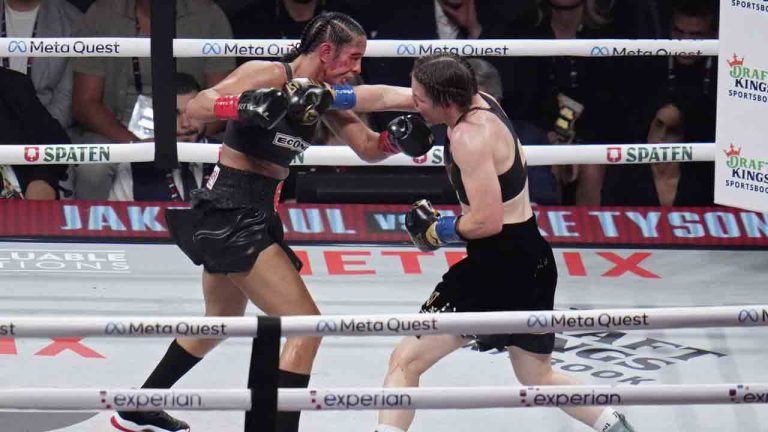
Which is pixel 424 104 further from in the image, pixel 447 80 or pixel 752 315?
pixel 752 315

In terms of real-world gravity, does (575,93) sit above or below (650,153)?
above

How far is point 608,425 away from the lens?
3875 mm

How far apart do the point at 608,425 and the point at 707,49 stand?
7.56 ft

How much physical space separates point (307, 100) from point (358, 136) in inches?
22.9

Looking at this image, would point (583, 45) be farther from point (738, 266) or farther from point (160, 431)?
point (160, 431)

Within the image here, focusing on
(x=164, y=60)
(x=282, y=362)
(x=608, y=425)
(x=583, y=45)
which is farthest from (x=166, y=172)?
(x=608, y=425)

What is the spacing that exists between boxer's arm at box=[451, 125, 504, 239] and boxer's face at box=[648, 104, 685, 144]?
9.26 feet

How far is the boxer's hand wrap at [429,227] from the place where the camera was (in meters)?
3.88

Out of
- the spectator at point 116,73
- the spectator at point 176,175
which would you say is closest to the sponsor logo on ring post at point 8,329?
the spectator at point 176,175

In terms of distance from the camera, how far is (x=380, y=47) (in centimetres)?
552

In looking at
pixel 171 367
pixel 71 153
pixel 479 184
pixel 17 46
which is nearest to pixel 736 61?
pixel 479 184

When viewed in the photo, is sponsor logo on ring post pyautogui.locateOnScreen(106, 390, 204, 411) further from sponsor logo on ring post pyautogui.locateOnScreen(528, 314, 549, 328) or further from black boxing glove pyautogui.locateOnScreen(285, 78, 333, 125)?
black boxing glove pyautogui.locateOnScreen(285, 78, 333, 125)

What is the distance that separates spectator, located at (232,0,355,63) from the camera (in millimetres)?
6320

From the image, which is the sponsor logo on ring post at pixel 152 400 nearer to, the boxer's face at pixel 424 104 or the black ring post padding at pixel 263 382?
→ the black ring post padding at pixel 263 382
